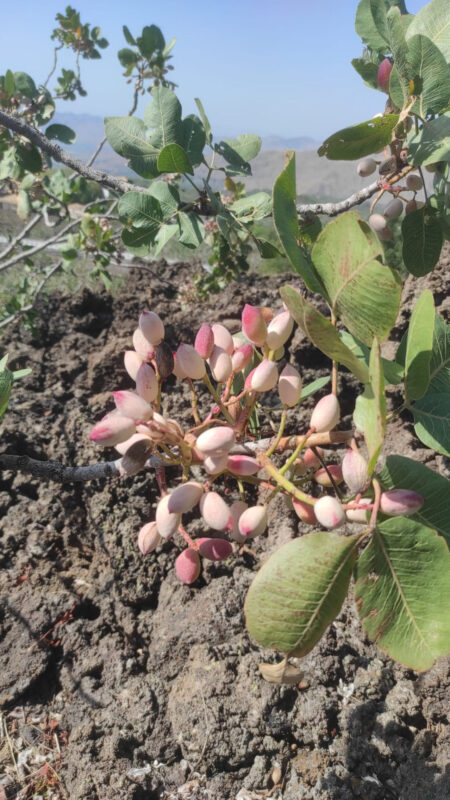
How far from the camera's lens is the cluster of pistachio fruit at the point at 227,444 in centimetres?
61

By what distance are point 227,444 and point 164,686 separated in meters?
0.97

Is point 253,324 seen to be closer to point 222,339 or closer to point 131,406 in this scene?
point 222,339

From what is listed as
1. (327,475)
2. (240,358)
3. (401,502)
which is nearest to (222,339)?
(240,358)

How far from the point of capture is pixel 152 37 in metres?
2.60

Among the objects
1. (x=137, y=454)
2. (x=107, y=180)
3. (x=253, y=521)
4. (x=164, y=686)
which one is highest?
(x=107, y=180)

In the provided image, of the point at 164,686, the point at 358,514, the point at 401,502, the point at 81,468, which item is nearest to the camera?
the point at 401,502

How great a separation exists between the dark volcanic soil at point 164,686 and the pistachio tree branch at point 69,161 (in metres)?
0.94

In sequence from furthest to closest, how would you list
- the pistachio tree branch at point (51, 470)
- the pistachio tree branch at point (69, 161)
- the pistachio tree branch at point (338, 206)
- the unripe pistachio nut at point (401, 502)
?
the pistachio tree branch at point (69, 161), the pistachio tree branch at point (338, 206), the pistachio tree branch at point (51, 470), the unripe pistachio nut at point (401, 502)

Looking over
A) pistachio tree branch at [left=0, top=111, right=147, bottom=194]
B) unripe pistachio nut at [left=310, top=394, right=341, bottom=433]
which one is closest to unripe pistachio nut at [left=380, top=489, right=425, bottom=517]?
unripe pistachio nut at [left=310, top=394, right=341, bottom=433]

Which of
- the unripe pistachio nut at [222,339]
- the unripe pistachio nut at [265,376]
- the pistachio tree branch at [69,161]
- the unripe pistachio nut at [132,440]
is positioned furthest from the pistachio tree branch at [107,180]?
the unripe pistachio nut at [132,440]

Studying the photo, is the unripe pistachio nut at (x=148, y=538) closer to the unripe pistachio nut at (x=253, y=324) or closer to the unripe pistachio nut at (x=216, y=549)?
the unripe pistachio nut at (x=216, y=549)

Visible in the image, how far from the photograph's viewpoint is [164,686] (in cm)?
131

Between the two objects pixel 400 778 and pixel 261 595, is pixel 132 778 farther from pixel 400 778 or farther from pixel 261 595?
pixel 261 595

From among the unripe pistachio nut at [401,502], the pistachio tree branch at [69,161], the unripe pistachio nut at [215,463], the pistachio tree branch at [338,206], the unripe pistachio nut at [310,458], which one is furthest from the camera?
the pistachio tree branch at [69,161]
